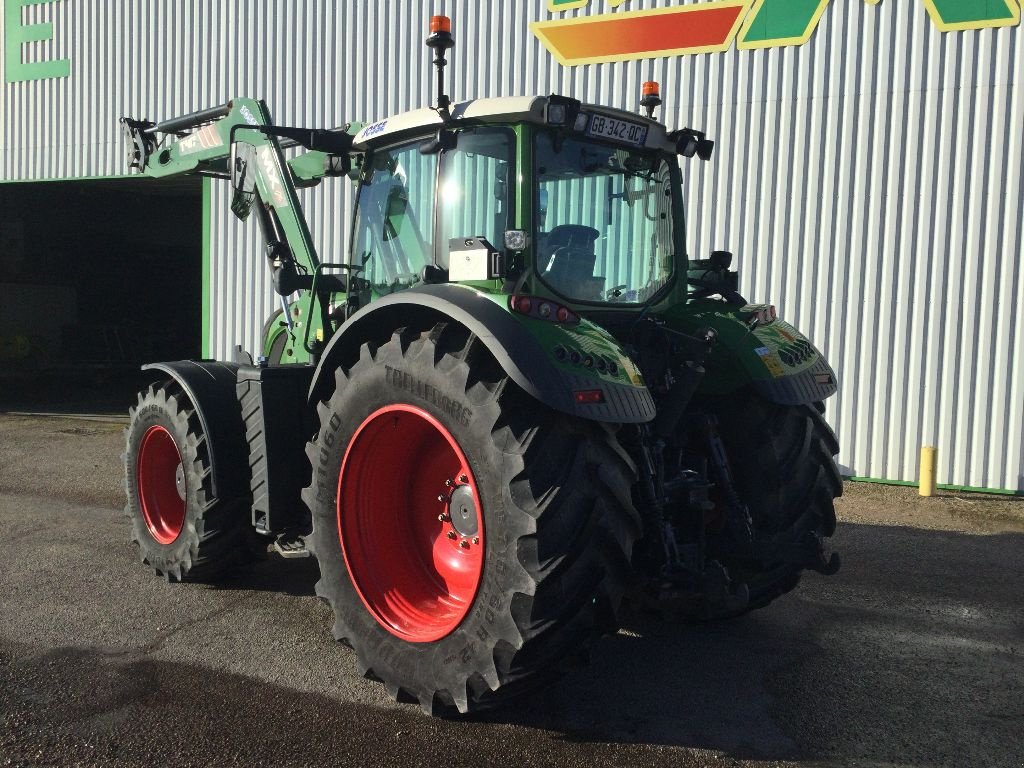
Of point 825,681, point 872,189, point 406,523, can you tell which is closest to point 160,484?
point 406,523

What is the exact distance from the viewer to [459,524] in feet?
12.7

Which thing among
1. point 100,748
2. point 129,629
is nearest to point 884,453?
point 129,629

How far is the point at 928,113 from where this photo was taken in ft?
28.4

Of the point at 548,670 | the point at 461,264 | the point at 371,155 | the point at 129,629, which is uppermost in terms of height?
the point at 371,155

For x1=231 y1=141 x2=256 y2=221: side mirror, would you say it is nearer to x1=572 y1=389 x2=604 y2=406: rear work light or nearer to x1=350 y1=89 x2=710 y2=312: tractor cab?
x1=350 y1=89 x2=710 y2=312: tractor cab

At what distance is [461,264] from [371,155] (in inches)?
47.0

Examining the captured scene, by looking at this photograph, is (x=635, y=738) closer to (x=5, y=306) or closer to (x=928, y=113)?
(x=928, y=113)

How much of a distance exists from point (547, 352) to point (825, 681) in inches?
79.2

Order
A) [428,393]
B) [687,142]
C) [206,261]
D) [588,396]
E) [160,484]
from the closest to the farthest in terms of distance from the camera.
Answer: [588,396] → [428,393] → [687,142] → [160,484] → [206,261]

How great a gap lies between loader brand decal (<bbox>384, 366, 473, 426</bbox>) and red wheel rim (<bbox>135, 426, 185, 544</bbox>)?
252 cm

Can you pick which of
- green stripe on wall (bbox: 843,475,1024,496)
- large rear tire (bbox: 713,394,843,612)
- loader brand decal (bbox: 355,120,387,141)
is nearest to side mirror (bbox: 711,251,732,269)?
large rear tire (bbox: 713,394,843,612)

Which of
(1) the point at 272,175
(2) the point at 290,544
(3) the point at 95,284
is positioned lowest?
(2) the point at 290,544

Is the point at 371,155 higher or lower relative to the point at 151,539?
higher

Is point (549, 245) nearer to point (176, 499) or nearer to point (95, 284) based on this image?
point (176, 499)
